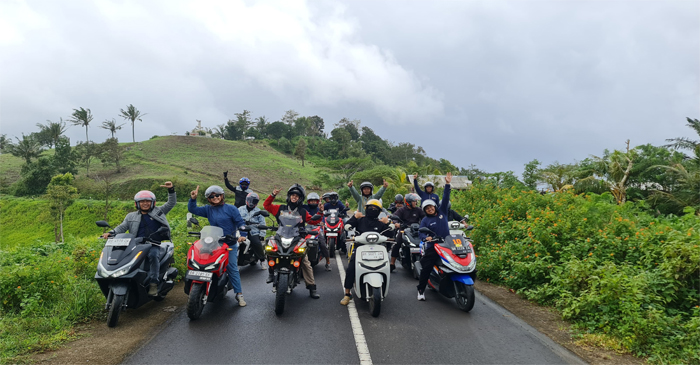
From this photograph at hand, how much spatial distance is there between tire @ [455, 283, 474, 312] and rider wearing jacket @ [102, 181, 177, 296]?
486 centimetres

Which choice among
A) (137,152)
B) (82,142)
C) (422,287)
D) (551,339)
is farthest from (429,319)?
(137,152)

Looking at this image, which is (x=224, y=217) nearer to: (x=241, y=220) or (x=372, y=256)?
(x=241, y=220)

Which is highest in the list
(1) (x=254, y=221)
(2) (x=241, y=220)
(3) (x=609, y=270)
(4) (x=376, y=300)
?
(2) (x=241, y=220)

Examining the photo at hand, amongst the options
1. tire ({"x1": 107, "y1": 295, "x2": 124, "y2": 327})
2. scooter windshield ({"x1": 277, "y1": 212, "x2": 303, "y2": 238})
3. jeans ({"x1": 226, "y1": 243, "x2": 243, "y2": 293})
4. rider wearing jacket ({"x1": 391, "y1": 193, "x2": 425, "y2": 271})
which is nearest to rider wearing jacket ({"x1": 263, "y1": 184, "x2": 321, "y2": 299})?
scooter windshield ({"x1": 277, "y1": 212, "x2": 303, "y2": 238})

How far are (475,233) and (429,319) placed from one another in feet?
17.0

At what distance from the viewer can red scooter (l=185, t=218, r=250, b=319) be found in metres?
5.48

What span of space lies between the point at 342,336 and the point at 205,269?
221 centimetres

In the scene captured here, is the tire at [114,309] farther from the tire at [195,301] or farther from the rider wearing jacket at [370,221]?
the rider wearing jacket at [370,221]

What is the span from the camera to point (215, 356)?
4.43m

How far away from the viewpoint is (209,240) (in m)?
5.79

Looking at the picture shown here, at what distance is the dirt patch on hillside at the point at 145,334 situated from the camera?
172 inches

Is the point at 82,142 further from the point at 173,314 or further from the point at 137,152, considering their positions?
the point at 173,314

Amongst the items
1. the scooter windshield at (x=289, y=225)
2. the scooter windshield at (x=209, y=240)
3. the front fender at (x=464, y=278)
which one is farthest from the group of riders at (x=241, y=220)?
the front fender at (x=464, y=278)

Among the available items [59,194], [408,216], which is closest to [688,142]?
[408,216]
